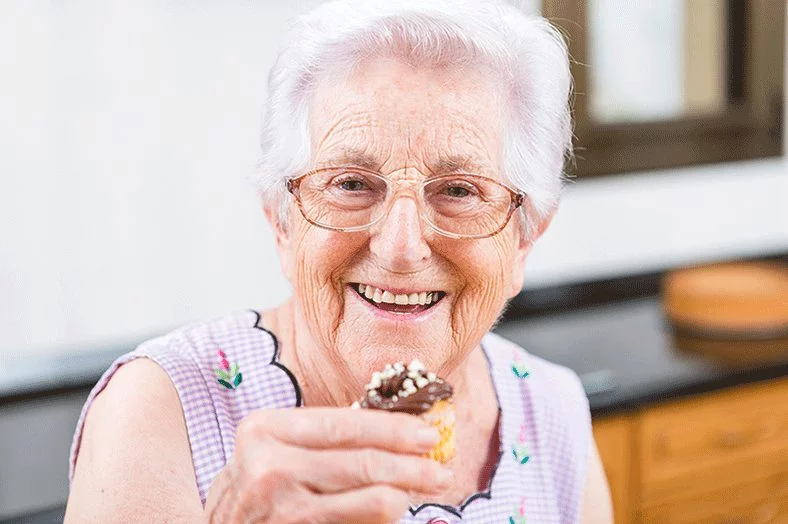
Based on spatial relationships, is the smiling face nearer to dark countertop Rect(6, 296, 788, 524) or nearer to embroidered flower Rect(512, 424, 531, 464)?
embroidered flower Rect(512, 424, 531, 464)

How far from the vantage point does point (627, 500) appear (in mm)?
2191

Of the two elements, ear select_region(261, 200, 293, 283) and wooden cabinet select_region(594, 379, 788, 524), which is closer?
ear select_region(261, 200, 293, 283)

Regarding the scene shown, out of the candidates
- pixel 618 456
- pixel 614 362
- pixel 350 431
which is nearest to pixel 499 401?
pixel 350 431

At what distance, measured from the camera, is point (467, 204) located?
1.06m

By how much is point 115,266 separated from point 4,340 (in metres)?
0.30

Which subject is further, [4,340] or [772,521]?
[772,521]

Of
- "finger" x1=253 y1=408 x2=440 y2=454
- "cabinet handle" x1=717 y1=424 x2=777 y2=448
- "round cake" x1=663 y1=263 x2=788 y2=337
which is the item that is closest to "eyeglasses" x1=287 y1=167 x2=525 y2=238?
"finger" x1=253 y1=408 x2=440 y2=454

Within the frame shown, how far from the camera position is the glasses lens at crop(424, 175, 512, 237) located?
104cm

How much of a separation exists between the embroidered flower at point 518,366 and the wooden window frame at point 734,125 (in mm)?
1465

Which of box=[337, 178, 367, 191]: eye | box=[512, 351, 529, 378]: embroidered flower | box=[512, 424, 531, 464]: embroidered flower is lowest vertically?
box=[512, 424, 531, 464]: embroidered flower

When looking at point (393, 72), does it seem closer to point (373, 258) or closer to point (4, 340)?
point (373, 258)

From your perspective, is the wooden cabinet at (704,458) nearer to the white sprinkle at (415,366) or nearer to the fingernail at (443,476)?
the white sprinkle at (415,366)

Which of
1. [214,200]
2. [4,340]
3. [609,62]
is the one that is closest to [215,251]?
[214,200]

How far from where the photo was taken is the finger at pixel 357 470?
78 centimetres
